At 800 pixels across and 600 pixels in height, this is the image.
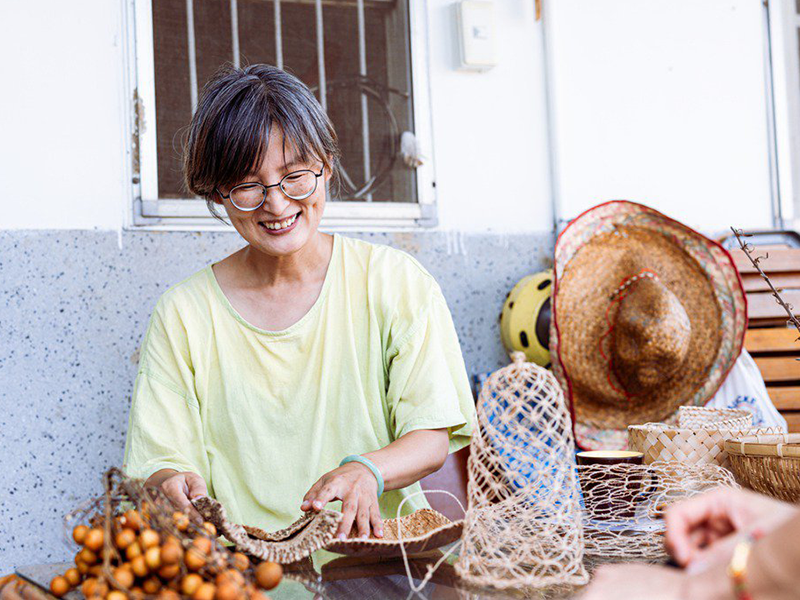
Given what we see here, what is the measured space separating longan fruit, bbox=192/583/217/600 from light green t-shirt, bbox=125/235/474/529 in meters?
0.84

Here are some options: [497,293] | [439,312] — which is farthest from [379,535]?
[497,293]

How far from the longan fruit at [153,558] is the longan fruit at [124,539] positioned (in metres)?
0.04

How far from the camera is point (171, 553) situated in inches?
31.5

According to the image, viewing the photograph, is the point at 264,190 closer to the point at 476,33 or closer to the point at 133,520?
the point at 133,520

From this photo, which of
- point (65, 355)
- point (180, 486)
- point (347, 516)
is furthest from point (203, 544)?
point (65, 355)

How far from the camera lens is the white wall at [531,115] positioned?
2.27 meters

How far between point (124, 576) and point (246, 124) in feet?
3.01

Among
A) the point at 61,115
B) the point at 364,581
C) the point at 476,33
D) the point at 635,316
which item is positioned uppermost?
the point at 476,33

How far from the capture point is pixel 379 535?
115 centimetres

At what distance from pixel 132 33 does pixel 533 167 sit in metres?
1.37

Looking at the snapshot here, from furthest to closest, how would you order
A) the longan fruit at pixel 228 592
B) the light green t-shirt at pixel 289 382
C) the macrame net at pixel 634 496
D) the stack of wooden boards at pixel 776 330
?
the stack of wooden boards at pixel 776 330
the light green t-shirt at pixel 289 382
the macrame net at pixel 634 496
the longan fruit at pixel 228 592

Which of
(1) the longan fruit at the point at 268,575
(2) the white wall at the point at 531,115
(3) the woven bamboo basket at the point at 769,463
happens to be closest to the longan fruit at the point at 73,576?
(1) the longan fruit at the point at 268,575

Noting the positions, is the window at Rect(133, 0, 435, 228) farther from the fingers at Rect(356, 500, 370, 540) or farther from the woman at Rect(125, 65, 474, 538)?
the fingers at Rect(356, 500, 370, 540)

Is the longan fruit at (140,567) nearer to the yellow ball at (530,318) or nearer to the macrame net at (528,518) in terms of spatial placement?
the macrame net at (528,518)
